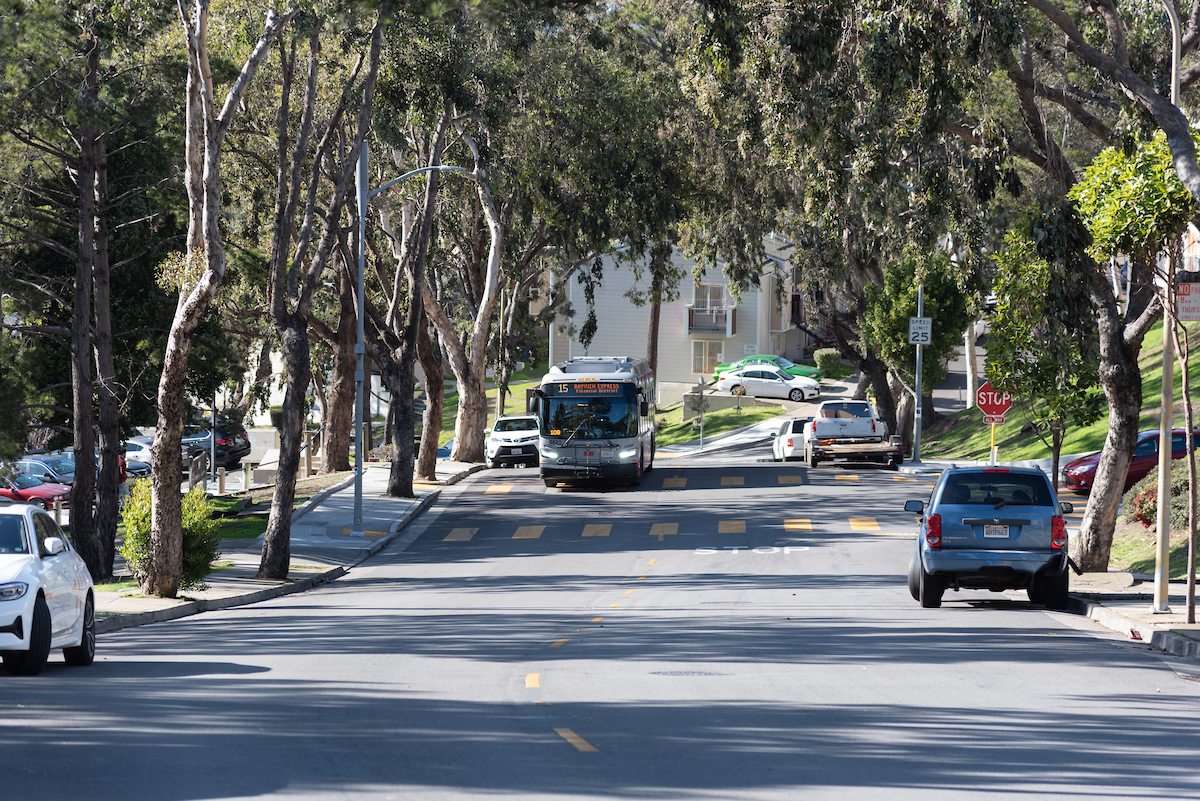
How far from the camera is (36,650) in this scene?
10781 mm

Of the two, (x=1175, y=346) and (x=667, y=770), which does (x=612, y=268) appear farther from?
(x=667, y=770)

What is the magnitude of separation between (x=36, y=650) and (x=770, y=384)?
188 ft

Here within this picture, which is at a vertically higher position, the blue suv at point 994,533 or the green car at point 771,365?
the green car at point 771,365

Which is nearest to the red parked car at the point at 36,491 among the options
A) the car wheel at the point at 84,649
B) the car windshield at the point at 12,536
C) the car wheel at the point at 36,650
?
the car wheel at the point at 84,649

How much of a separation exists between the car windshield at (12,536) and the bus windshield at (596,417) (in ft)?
76.7

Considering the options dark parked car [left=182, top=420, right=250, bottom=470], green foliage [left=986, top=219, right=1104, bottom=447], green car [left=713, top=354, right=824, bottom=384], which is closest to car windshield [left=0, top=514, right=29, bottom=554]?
green foliage [left=986, top=219, right=1104, bottom=447]

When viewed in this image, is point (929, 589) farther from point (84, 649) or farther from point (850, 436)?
point (850, 436)

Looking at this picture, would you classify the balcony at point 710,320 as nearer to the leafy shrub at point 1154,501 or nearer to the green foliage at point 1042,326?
the leafy shrub at point 1154,501

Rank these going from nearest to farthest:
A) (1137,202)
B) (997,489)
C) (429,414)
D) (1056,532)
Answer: (1137,202), (1056,532), (997,489), (429,414)

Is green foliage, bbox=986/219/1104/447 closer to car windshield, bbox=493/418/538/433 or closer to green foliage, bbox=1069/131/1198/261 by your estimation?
green foliage, bbox=1069/131/1198/261

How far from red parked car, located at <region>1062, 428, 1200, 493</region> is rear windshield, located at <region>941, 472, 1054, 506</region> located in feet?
53.6

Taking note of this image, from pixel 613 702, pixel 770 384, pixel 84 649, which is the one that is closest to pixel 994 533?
pixel 613 702

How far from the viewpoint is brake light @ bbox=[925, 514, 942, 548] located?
15.3 metres

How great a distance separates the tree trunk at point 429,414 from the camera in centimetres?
3744
